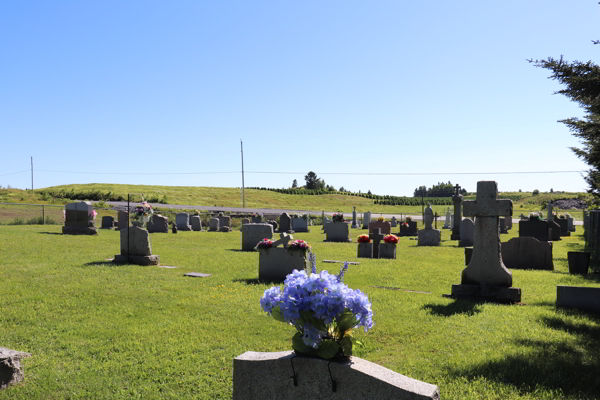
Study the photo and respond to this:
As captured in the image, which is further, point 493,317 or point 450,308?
point 450,308

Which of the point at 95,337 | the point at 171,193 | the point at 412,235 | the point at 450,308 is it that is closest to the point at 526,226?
the point at 412,235

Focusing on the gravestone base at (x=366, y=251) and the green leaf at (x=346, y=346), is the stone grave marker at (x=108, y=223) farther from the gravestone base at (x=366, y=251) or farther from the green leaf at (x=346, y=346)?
the green leaf at (x=346, y=346)

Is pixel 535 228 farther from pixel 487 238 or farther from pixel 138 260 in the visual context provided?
pixel 138 260

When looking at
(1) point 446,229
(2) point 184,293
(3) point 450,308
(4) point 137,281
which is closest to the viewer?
(3) point 450,308

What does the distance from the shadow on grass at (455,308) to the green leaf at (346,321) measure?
17.1 ft

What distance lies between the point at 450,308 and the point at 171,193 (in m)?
80.5

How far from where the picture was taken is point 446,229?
34.5 metres

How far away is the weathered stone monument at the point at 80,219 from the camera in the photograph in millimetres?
23469

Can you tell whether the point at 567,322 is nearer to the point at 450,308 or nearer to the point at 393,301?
the point at 450,308

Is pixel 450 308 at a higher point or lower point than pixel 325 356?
lower

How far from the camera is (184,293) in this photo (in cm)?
964

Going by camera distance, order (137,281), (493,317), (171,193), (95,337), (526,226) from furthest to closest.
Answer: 1. (171,193)
2. (526,226)
3. (137,281)
4. (493,317)
5. (95,337)

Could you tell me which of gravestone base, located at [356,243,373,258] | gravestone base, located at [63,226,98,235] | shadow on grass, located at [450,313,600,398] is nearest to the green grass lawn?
shadow on grass, located at [450,313,600,398]

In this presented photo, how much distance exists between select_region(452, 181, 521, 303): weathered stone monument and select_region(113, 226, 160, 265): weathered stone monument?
913 cm
